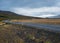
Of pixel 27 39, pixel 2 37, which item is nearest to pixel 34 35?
pixel 27 39

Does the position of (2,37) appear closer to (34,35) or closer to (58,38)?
(34,35)

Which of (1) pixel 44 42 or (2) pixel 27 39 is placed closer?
(1) pixel 44 42

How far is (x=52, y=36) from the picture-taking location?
22.9 metres

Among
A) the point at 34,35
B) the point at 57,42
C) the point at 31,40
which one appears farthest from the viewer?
the point at 34,35

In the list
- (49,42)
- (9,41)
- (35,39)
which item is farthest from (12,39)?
(49,42)

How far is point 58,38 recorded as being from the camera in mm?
21547

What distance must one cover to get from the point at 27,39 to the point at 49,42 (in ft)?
10.2

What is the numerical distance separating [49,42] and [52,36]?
2.24 meters

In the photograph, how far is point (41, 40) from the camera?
21.7 m

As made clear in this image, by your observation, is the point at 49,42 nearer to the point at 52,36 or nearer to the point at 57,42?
the point at 57,42

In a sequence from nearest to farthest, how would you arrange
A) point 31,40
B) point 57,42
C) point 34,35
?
1. point 57,42
2. point 31,40
3. point 34,35

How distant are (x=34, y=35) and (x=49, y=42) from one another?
4.11 metres

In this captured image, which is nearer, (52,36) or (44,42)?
(44,42)

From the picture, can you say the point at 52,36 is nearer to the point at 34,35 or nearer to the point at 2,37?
the point at 34,35
